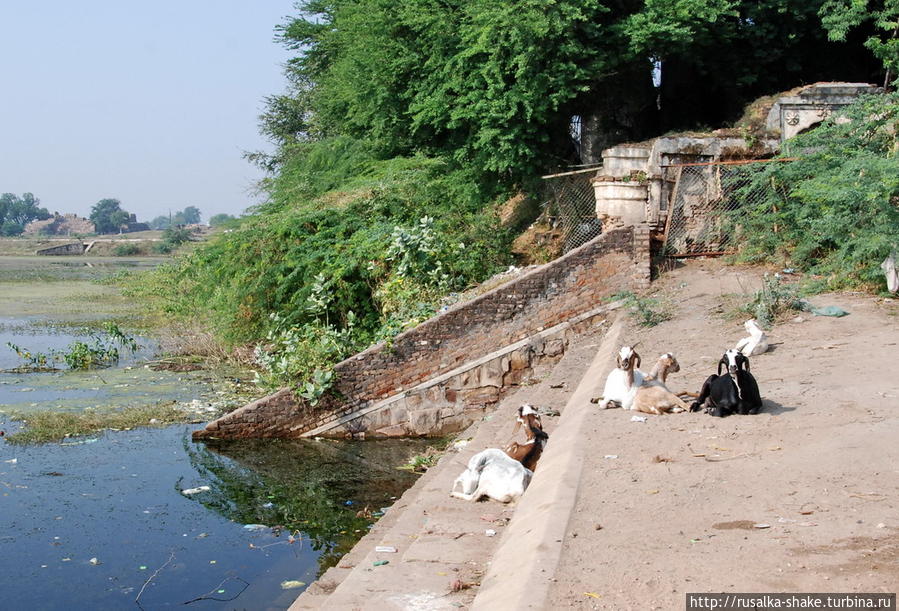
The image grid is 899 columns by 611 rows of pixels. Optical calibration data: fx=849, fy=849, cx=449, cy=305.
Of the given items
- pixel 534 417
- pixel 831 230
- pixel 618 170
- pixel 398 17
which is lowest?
pixel 534 417

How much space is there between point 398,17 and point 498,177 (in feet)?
14.2

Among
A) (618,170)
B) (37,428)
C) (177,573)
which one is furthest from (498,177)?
(177,573)

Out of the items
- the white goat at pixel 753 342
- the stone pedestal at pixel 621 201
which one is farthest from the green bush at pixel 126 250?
the white goat at pixel 753 342

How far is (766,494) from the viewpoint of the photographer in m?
5.39

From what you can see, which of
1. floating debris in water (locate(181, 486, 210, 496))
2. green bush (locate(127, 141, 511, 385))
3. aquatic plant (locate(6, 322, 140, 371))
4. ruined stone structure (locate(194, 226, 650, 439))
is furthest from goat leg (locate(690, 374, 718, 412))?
aquatic plant (locate(6, 322, 140, 371))

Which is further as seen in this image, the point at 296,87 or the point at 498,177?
the point at 296,87

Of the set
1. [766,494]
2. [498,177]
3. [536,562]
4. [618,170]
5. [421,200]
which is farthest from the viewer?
[498,177]

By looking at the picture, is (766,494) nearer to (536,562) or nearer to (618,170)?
(536,562)

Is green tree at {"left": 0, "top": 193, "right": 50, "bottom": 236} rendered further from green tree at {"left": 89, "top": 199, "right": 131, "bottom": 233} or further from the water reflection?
the water reflection

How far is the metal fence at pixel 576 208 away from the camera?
55.0ft

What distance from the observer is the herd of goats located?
7152 millimetres

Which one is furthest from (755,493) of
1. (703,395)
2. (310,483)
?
(310,483)

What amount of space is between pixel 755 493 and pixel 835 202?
7.97m

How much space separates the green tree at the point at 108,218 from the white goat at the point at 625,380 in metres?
138
